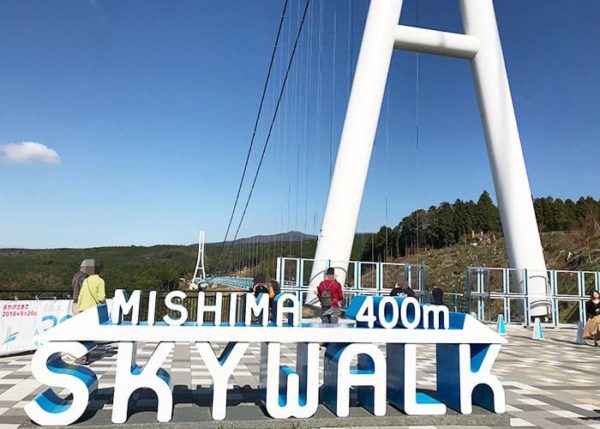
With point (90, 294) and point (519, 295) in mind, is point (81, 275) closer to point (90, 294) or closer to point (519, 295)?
point (90, 294)

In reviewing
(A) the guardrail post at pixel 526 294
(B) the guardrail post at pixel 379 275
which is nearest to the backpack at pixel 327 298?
(B) the guardrail post at pixel 379 275

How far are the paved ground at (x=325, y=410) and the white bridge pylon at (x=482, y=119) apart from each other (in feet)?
18.3

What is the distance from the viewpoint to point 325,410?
4383 mm

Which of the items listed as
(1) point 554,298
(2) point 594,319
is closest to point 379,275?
(1) point 554,298

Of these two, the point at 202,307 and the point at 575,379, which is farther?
the point at 575,379

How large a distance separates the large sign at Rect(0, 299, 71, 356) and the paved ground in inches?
8.0

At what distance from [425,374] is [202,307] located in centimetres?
381

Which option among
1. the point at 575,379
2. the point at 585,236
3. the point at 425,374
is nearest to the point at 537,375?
the point at 575,379

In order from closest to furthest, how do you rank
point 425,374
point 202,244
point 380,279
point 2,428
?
point 2,428, point 425,374, point 380,279, point 202,244

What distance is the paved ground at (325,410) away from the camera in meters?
4.07

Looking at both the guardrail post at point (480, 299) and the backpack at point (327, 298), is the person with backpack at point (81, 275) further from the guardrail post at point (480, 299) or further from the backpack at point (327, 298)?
the guardrail post at point (480, 299)

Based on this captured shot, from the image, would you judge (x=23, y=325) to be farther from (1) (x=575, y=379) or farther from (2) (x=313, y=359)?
(1) (x=575, y=379)

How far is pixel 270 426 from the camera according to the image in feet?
12.9

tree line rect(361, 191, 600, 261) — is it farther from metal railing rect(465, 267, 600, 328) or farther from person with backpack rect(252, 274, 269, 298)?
person with backpack rect(252, 274, 269, 298)
